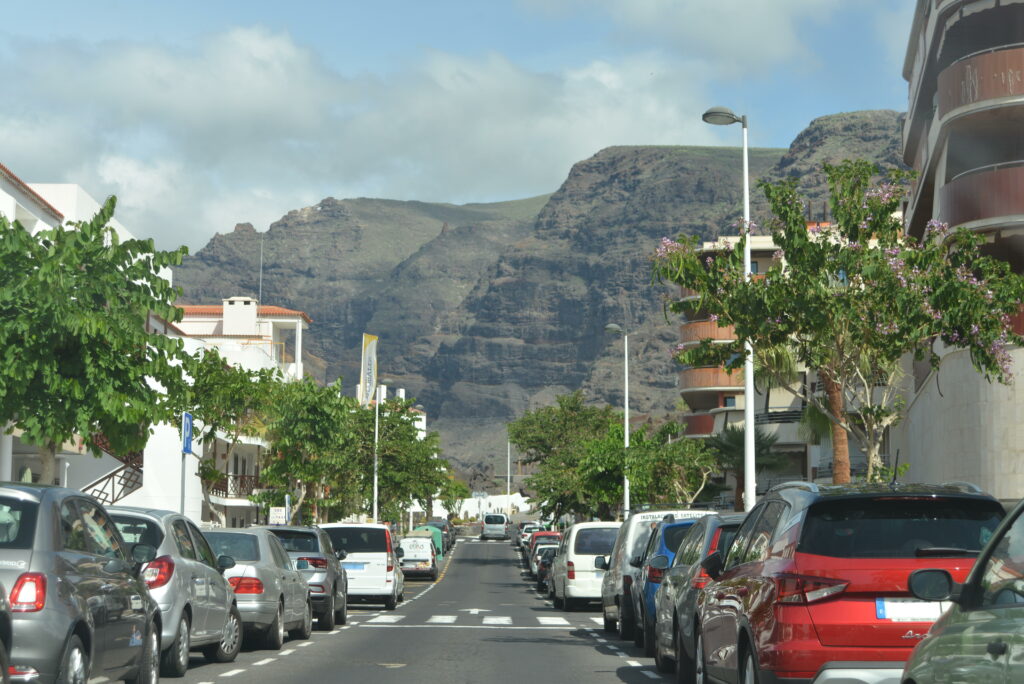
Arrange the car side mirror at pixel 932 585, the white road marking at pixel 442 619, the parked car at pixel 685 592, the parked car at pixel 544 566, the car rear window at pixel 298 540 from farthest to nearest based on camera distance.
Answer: the parked car at pixel 544 566, the white road marking at pixel 442 619, the car rear window at pixel 298 540, the parked car at pixel 685 592, the car side mirror at pixel 932 585

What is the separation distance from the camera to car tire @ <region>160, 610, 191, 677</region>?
14.3 m

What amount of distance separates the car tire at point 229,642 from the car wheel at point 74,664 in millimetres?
6648

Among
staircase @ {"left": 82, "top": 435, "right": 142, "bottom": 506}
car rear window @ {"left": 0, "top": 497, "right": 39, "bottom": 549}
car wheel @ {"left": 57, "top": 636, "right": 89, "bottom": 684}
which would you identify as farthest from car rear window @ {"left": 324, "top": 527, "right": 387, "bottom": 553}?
car rear window @ {"left": 0, "top": 497, "right": 39, "bottom": 549}

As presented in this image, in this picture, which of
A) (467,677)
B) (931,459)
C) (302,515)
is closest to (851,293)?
(467,677)

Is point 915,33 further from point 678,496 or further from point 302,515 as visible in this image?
point 302,515

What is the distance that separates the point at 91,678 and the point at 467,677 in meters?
5.60

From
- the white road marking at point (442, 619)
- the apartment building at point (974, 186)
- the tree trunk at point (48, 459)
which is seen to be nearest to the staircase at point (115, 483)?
the white road marking at point (442, 619)

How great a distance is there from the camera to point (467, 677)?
15000mm

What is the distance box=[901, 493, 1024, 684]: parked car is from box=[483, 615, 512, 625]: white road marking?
20391 mm

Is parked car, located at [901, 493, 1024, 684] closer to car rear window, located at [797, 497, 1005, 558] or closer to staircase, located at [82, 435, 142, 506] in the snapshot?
car rear window, located at [797, 497, 1005, 558]

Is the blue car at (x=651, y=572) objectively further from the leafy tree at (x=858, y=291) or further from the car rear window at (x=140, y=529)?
the car rear window at (x=140, y=529)

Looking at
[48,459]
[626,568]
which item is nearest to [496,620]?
[626,568]

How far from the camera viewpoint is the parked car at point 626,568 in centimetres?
2159

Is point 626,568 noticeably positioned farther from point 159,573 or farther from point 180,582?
point 159,573
